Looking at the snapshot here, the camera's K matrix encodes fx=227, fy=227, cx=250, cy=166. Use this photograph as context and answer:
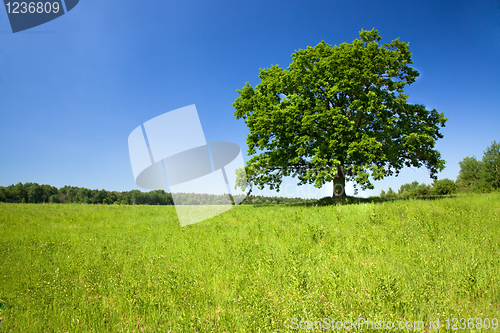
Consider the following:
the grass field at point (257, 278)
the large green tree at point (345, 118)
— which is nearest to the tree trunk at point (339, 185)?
the large green tree at point (345, 118)

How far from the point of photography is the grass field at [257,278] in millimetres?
3613

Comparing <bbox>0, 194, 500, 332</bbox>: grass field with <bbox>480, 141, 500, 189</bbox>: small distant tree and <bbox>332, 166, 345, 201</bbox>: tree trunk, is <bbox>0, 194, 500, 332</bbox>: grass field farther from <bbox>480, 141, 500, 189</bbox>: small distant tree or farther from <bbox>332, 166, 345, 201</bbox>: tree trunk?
<bbox>480, 141, 500, 189</bbox>: small distant tree

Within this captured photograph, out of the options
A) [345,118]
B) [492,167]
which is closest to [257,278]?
[345,118]

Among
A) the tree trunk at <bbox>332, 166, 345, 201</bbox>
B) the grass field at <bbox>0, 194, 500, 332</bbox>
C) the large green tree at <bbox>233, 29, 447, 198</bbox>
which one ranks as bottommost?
the grass field at <bbox>0, 194, 500, 332</bbox>

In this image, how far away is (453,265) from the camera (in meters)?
4.96

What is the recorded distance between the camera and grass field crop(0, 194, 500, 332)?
3.61m

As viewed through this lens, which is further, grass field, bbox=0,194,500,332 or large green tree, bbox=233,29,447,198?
large green tree, bbox=233,29,447,198

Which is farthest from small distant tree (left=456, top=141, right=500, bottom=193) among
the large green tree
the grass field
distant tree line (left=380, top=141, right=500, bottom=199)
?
the grass field

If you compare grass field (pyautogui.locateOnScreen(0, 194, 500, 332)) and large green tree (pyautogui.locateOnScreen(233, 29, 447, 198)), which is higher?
large green tree (pyautogui.locateOnScreen(233, 29, 447, 198))

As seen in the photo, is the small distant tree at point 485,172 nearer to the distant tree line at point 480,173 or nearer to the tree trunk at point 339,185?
the distant tree line at point 480,173

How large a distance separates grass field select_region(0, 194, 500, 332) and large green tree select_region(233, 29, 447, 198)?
9413 mm

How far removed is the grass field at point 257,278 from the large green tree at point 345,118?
9413 millimetres

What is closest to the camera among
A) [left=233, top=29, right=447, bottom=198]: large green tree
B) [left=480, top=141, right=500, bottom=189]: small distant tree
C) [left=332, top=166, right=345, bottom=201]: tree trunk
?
[left=233, top=29, right=447, bottom=198]: large green tree

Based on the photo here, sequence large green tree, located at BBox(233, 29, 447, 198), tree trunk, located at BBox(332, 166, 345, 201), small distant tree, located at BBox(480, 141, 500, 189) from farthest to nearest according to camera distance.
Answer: small distant tree, located at BBox(480, 141, 500, 189)
tree trunk, located at BBox(332, 166, 345, 201)
large green tree, located at BBox(233, 29, 447, 198)
